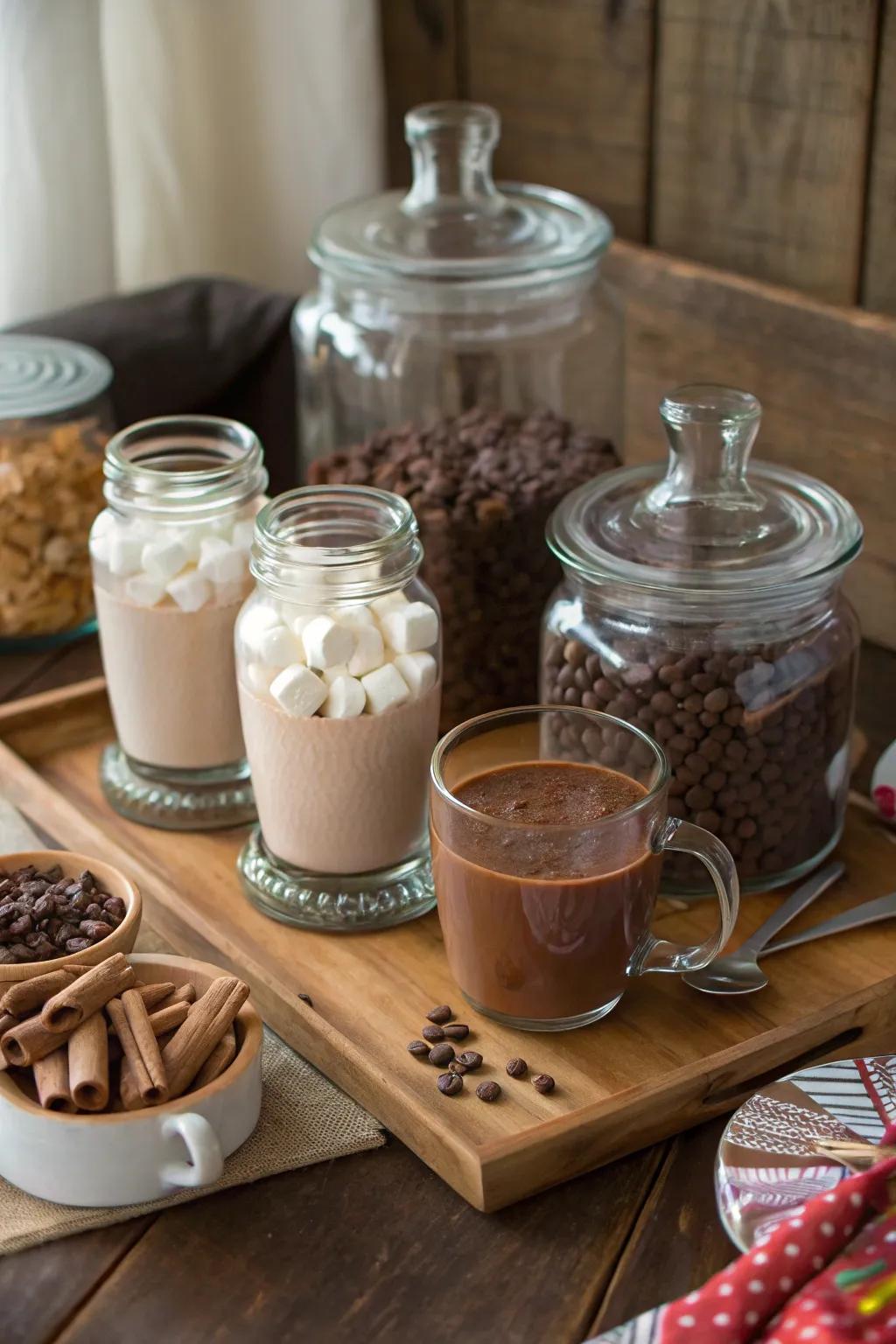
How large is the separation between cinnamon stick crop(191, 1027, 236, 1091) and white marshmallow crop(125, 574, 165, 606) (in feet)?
1.14

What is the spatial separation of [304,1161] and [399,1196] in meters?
0.06

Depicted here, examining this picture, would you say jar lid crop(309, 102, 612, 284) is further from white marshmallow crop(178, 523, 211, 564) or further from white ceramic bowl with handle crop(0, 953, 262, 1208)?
white ceramic bowl with handle crop(0, 953, 262, 1208)

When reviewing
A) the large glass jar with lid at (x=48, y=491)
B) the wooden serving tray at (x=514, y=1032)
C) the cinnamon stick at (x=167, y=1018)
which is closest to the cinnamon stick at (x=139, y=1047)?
the cinnamon stick at (x=167, y=1018)

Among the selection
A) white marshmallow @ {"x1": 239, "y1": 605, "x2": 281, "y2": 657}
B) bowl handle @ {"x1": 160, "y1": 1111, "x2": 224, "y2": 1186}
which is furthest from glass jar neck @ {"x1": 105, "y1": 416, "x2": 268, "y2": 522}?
bowl handle @ {"x1": 160, "y1": 1111, "x2": 224, "y2": 1186}

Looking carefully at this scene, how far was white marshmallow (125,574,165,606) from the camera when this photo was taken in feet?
3.68

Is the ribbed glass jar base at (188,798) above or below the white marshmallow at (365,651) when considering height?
below

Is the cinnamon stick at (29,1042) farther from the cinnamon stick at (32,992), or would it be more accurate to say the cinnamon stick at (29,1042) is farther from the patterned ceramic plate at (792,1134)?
the patterned ceramic plate at (792,1134)

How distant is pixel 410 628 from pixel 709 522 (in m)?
0.21

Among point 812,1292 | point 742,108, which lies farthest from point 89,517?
point 812,1292

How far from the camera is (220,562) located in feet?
3.67

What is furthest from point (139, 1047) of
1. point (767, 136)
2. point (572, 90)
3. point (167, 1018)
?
point (572, 90)

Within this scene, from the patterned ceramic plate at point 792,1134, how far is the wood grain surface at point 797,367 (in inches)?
25.2

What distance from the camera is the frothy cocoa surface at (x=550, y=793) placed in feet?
3.11

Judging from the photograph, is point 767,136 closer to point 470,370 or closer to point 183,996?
point 470,370
